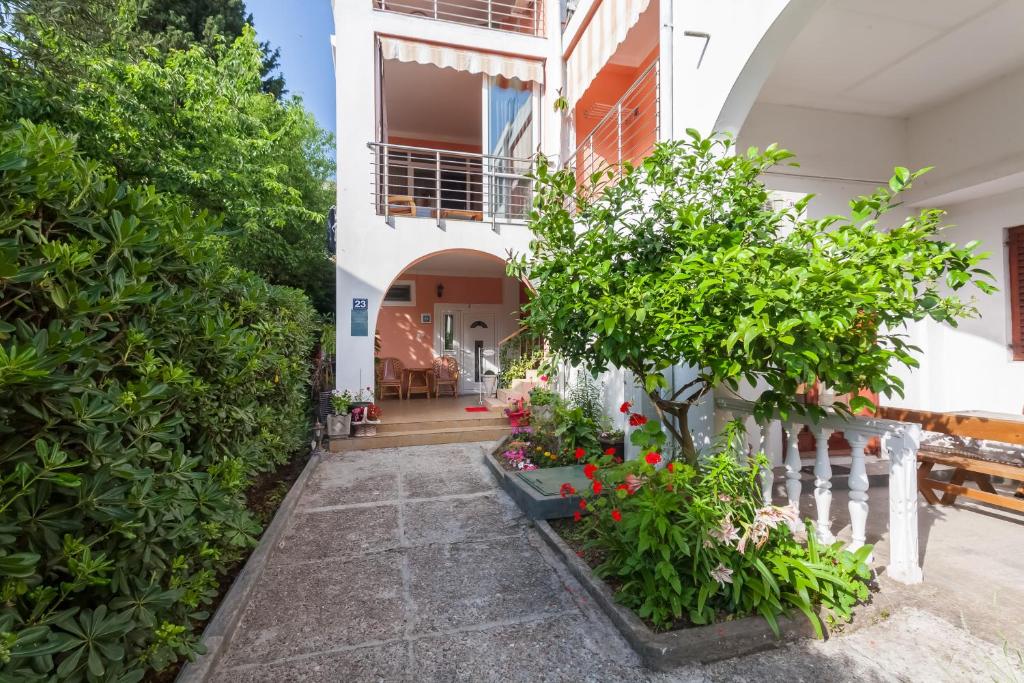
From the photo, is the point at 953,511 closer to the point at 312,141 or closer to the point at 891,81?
the point at 891,81

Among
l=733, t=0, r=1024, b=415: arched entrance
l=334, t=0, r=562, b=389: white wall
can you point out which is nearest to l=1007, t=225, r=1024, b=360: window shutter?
l=733, t=0, r=1024, b=415: arched entrance

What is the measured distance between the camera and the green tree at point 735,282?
92.7 inches

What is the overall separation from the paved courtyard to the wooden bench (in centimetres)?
162

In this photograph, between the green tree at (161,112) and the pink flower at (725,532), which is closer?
the pink flower at (725,532)

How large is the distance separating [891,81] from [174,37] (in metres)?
14.7

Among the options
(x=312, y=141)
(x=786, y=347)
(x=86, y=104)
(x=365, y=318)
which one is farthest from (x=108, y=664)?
(x=312, y=141)

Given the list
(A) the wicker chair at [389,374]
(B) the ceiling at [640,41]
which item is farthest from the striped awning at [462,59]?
(A) the wicker chair at [389,374]

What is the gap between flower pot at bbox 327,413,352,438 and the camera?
754 cm

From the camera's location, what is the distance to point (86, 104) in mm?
5176

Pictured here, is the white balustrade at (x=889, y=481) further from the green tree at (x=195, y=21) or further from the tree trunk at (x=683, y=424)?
the green tree at (x=195, y=21)

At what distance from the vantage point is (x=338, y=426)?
7543 mm

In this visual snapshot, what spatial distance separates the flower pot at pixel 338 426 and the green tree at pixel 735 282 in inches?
199

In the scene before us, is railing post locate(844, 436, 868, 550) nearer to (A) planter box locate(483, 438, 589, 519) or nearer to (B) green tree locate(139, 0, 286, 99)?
(A) planter box locate(483, 438, 589, 519)

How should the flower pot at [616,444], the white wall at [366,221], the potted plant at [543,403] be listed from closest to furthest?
1. the flower pot at [616,444]
2. the potted plant at [543,403]
3. the white wall at [366,221]
